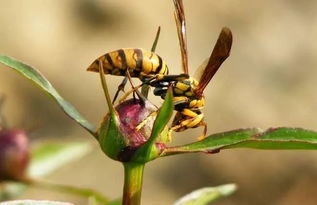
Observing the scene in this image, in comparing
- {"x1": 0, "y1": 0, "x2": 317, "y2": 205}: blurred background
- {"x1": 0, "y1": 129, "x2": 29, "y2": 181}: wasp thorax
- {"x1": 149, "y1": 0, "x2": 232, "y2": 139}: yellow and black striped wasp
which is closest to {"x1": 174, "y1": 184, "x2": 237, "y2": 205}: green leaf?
{"x1": 149, "y1": 0, "x2": 232, "y2": 139}: yellow and black striped wasp

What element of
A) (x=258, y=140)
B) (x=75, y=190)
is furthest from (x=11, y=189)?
(x=258, y=140)

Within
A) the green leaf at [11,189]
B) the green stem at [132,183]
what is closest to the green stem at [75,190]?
the green leaf at [11,189]

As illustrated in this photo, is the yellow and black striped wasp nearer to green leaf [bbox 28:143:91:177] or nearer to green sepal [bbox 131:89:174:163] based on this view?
green sepal [bbox 131:89:174:163]

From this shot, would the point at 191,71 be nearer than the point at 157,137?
No

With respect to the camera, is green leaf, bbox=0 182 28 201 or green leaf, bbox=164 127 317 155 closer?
green leaf, bbox=164 127 317 155

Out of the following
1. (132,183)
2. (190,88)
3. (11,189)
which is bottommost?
(11,189)

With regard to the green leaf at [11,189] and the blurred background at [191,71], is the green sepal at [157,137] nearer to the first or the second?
the green leaf at [11,189]

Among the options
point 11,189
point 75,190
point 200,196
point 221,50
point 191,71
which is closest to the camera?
point 221,50

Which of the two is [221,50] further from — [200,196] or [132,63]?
[200,196]
